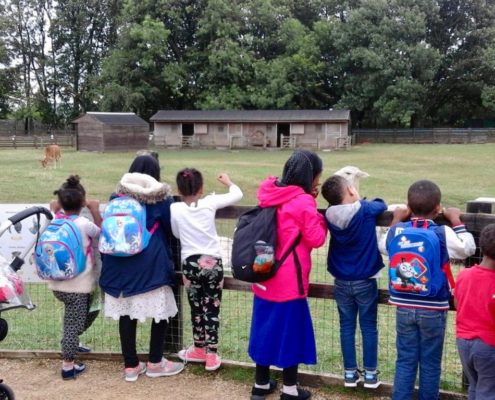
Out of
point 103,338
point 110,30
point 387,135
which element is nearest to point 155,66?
point 110,30

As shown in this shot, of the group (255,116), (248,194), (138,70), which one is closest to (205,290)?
(248,194)

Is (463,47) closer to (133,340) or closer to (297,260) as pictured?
(297,260)

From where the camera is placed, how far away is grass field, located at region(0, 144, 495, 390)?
4.88 meters

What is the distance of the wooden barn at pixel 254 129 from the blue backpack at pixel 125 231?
125ft

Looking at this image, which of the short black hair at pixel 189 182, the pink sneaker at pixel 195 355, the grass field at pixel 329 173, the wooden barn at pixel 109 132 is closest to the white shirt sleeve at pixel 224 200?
the short black hair at pixel 189 182

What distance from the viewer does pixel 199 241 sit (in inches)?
153

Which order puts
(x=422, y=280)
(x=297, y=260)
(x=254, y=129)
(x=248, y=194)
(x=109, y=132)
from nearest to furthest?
1. (x=422, y=280)
2. (x=297, y=260)
3. (x=248, y=194)
4. (x=109, y=132)
5. (x=254, y=129)

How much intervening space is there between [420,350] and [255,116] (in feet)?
135

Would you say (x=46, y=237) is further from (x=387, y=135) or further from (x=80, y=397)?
(x=387, y=135)

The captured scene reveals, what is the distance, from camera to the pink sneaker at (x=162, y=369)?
4.02 meters

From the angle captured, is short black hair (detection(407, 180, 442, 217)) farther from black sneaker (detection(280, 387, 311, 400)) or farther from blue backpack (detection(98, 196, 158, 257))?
blue backpack (detection(98, 196, 158, 257))

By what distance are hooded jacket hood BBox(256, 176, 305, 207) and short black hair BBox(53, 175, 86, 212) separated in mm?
1286

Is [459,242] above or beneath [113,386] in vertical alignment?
above

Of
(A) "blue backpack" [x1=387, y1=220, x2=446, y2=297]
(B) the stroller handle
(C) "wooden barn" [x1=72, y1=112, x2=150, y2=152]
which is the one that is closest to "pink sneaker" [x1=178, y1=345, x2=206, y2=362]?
(B) the stroller handle
